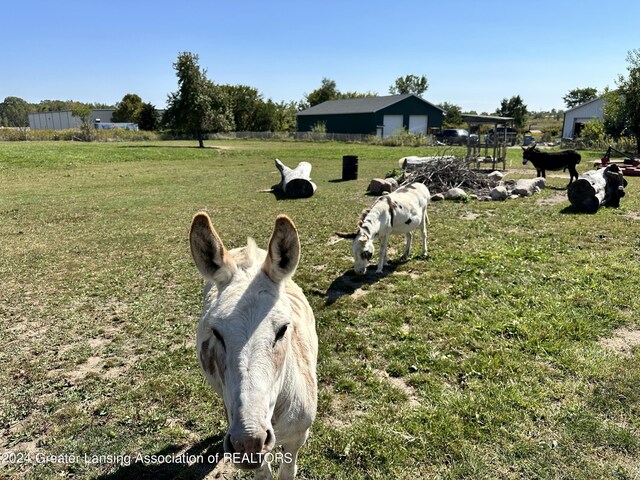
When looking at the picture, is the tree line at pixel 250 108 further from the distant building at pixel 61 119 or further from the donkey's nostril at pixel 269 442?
the donkey's nostril at pixel 269 442

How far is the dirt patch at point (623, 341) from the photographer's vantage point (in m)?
5.16

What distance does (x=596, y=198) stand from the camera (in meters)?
12.9

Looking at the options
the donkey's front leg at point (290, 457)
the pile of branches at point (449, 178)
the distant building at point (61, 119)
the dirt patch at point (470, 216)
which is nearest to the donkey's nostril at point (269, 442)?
the donkey's front leg at point (290, 457)

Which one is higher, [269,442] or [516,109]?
[516,109]

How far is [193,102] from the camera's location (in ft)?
155

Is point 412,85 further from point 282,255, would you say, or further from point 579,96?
point 282,255

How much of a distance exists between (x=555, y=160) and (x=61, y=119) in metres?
133

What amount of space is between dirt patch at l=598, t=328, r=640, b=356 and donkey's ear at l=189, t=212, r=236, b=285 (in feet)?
17.8

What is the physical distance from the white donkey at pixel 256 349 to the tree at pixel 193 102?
160ft

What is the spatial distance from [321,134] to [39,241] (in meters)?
55.7

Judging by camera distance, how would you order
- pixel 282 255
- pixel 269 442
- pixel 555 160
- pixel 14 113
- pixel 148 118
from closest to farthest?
1. pixel 269 442
2. pixel 282 255
3. pixel 555 160
4. pixel 148 118
5. pixel 14 113

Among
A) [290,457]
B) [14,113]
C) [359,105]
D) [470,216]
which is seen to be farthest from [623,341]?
[14,113]

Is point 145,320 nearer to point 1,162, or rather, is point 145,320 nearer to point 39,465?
point 39,465

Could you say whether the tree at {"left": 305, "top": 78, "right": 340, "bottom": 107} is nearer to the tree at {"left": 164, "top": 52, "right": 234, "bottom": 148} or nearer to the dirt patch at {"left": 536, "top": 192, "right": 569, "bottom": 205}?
the tree at {"left": 164, "top": 52, "right": 234, "bottom": 148}
